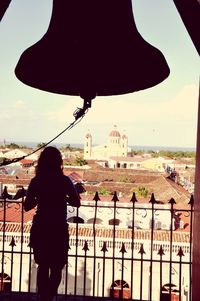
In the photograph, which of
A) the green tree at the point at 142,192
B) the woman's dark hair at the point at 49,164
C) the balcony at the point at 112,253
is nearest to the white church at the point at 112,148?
the green tree at the point at 142,192

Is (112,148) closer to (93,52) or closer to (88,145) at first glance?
(88,145)

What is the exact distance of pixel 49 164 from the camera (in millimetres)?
2227

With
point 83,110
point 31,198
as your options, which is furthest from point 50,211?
point 83,110

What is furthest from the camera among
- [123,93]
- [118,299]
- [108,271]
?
[108,271]

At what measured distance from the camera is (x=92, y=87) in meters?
1.44

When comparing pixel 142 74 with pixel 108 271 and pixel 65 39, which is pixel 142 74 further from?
pixel 108 271

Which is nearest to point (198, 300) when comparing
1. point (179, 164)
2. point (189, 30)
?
point (189, 30)

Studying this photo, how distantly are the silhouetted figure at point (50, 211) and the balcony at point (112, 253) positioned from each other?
1.87 ft

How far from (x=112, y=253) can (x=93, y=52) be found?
3498 mm

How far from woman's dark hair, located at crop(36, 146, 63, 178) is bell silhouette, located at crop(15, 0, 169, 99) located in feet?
2.43

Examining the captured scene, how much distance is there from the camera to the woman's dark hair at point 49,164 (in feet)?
7.24

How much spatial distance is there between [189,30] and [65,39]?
1.82 ft

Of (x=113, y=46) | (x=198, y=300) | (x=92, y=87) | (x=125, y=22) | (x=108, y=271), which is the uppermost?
(x=125, y=22)

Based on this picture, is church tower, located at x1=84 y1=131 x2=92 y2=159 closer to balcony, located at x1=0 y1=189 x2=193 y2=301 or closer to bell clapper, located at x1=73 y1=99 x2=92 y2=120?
balcony, located at x1=0 y1=189 x2=193 y2=301
